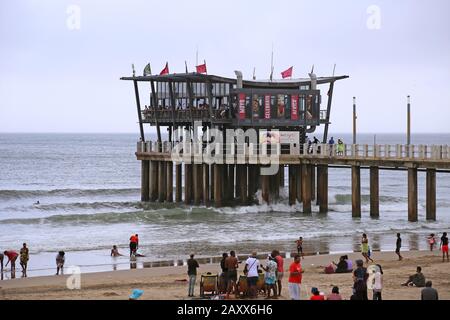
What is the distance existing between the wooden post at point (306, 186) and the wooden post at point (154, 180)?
10401 millimetres

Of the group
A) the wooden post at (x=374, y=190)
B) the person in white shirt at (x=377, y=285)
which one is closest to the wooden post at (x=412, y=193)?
the wooden post at (x=374, y=190)

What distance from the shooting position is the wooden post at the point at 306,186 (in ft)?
172

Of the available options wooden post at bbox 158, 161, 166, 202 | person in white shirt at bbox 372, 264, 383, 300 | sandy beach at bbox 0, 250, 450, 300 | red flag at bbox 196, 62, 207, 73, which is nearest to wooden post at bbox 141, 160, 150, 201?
wooden post at bbox 158, 161, 166, 202

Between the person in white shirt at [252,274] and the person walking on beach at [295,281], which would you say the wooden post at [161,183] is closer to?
the person in white shirt at [252,274]

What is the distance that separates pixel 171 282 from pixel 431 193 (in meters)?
20.8

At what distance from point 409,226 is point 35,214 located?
85.9 ft

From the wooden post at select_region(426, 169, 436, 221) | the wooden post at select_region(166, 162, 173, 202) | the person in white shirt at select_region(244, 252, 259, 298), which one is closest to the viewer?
the person in white shirt at select_region(244, 252, 259, 298)

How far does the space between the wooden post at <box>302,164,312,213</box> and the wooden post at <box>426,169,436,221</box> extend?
738 centimetres

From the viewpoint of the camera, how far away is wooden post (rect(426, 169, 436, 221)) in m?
46.4

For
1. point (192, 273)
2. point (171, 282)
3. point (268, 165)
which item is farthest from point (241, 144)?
point (192, 273)

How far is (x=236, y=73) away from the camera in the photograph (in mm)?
55438

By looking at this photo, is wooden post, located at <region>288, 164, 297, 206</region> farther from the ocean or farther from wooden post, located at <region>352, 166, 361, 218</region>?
wooden post, located at <region>352, 166, 361, 218</region>

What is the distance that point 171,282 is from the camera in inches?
1180

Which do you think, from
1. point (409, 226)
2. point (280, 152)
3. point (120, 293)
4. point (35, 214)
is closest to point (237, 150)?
point (280, 152)
